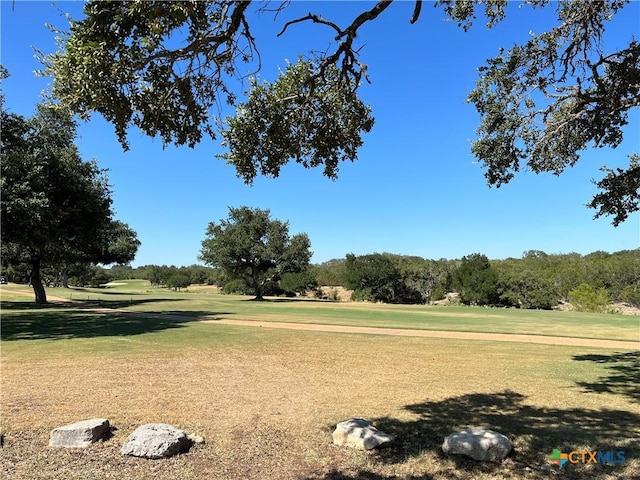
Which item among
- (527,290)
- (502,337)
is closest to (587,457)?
(502,337)

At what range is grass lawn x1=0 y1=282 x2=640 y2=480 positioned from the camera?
514 cm

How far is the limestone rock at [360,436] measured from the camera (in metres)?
5.65

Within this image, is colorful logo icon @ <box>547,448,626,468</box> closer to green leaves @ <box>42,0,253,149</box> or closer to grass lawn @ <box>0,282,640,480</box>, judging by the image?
grass lawn @ <box>0,282,640,480</box>

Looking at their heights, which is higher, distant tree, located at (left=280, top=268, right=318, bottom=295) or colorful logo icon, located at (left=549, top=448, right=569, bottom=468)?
distant tree, located at (left=280, top=268, right=318, bottom=295)

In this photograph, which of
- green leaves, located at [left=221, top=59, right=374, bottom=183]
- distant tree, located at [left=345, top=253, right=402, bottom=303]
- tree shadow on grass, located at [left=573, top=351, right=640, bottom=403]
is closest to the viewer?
green leaves, located at [left=221, top=59, right=374, bottom=183]

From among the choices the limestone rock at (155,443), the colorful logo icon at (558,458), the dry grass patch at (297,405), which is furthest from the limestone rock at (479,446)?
the limestone rock at (155,443)

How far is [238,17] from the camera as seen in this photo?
4457mm

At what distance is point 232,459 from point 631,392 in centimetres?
782

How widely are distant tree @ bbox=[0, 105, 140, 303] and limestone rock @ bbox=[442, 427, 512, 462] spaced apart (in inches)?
683

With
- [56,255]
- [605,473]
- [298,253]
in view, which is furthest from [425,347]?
[298,253]

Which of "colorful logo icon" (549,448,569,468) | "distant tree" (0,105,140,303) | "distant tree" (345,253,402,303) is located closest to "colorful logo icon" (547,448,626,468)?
"colorful logo icon" (549,448,569,468)

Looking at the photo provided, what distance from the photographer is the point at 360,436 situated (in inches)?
226

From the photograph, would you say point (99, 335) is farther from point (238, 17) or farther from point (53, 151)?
point (238, 17)

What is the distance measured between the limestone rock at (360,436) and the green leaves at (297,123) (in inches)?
140
